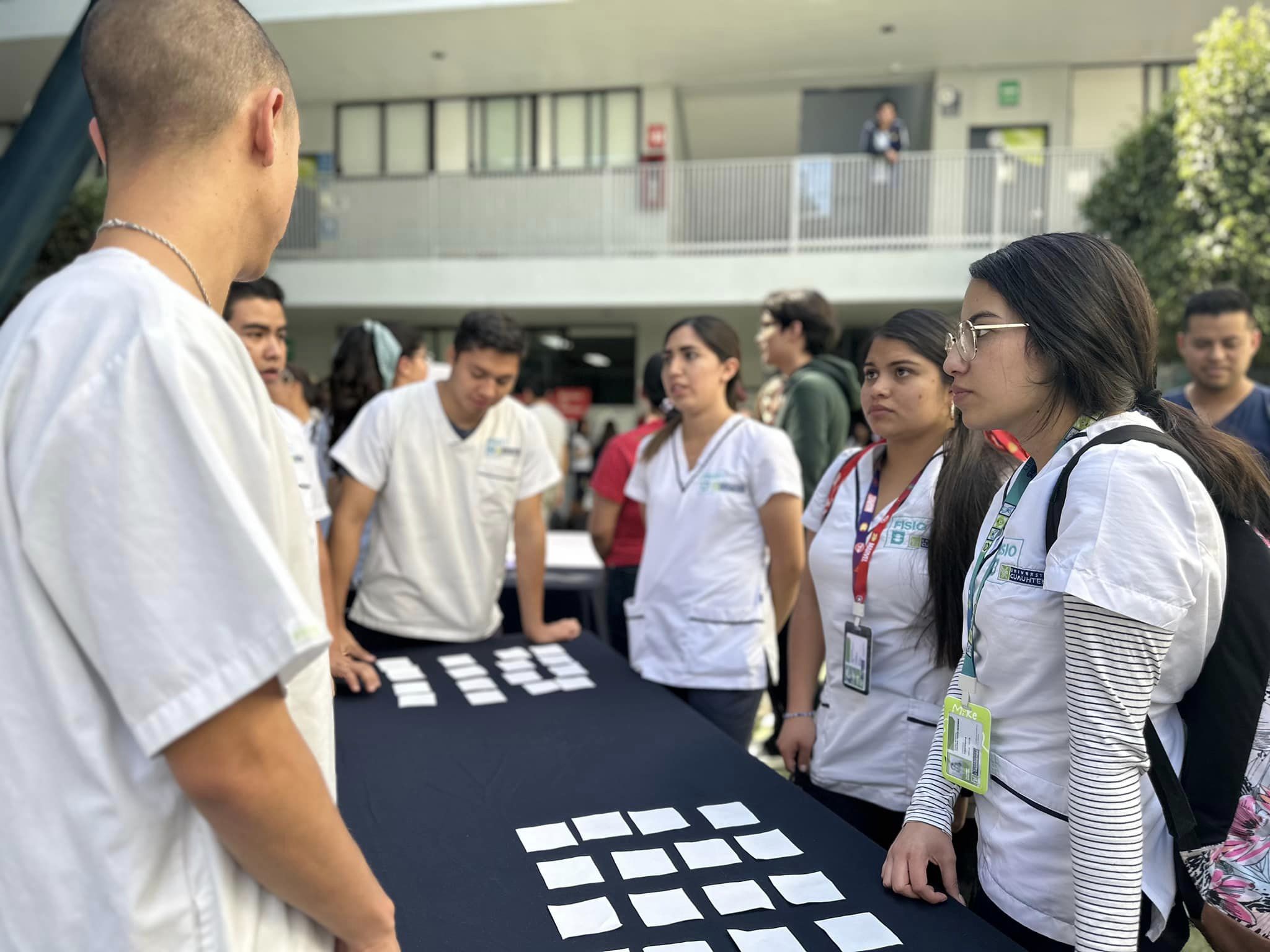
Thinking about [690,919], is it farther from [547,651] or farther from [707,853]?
[547,651]

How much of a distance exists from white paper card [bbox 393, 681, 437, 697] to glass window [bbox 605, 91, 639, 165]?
1057cm

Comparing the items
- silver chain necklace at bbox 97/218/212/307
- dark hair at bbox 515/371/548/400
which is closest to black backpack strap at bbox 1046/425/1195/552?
silver chain necklace at bbox 97/218/212/307

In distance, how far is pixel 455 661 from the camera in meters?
2.69

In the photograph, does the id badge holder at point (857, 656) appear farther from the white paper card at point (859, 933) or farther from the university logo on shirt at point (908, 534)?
the white paper card at point (859, 933)

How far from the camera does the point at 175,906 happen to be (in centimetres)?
72

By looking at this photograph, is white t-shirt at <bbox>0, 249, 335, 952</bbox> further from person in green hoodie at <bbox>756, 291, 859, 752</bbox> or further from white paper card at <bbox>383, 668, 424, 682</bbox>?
A: person in green hoodie at <bbox>756, 291, 859, 752</bbox>

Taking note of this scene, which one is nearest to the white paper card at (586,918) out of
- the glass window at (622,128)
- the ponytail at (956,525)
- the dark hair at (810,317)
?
the ponytail at (956,525)

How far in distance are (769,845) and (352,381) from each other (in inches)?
129

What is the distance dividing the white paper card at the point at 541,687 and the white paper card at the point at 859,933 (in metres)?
1.24

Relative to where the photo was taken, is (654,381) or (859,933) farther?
(654,381)

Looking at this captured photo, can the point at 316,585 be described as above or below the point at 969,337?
below

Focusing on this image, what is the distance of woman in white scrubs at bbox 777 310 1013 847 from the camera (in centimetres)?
173

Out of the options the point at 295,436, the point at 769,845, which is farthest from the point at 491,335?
the point at 769,845

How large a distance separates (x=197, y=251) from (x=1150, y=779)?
1.27m
